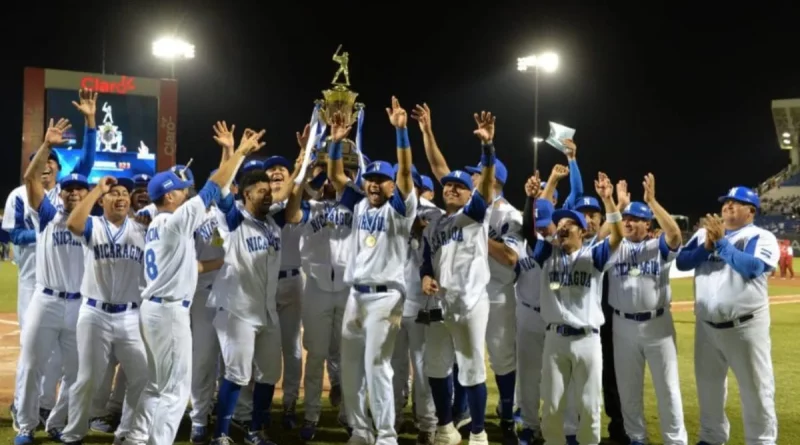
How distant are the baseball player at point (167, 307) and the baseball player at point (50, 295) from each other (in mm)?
1008

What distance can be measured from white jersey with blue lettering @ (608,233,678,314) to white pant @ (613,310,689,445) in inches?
4.5

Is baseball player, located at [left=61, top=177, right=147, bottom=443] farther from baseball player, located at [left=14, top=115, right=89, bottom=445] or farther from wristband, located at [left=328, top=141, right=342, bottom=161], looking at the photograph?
wristband, located at [left=328, top=141, right=342, bottom=161]

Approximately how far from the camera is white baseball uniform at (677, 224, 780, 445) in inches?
183

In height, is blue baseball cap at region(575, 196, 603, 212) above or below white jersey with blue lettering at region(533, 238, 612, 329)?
above

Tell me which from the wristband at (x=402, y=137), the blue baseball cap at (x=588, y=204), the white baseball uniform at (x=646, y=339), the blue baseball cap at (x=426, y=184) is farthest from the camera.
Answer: the blue baseball cap at (x=426, y=184)

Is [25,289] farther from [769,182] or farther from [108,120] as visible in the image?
[769,182]

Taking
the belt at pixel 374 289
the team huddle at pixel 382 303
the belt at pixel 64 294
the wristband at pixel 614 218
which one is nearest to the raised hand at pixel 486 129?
the team huddle at pixel 382 303

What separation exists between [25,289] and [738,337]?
554 cm

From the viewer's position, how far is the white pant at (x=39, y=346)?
16.1 ft

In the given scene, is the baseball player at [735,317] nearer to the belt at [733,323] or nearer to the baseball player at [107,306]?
the belt at [733,323]

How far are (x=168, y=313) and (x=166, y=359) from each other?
287 millimetres

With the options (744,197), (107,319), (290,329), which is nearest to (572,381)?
(744,197)

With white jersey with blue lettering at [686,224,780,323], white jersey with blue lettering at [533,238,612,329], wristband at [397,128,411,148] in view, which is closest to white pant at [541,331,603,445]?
white jersey with blue lettering at [533,238,612,329]

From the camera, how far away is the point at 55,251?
16.4 feet
